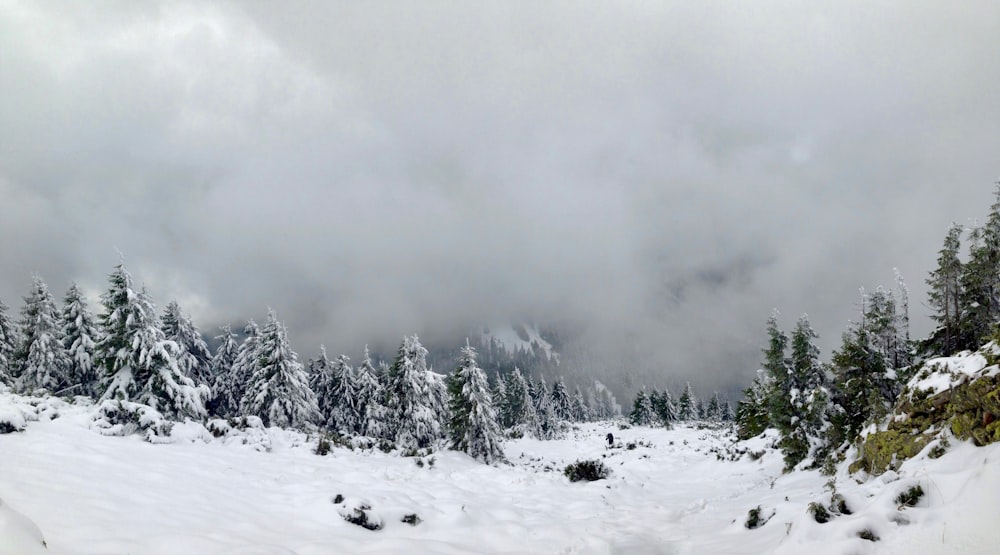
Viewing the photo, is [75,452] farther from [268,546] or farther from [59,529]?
[268,546]

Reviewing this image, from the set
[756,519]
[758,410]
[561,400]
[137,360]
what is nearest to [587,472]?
[756,519]

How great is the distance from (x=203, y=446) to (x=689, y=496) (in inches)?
636

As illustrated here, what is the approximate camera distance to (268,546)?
5.97 metres

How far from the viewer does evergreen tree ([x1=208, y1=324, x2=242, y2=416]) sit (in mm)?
41562

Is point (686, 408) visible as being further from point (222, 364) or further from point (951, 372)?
point (951, 372)

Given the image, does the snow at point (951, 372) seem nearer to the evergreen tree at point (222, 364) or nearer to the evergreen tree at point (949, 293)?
the evergreen tree at point (949, 293)

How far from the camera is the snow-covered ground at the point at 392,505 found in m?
4.90

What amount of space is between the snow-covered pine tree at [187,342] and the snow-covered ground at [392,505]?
2872 cm

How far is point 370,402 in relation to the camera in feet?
131

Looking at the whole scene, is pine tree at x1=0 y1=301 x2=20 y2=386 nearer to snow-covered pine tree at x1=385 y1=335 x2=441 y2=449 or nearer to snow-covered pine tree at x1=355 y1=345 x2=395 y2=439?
snow-covered pine tree at x1=355 y1=345 x2=395 y2=439

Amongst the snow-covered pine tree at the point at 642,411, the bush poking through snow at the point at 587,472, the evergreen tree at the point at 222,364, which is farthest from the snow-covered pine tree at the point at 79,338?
the snow-covered pine tree at the point at 642,411

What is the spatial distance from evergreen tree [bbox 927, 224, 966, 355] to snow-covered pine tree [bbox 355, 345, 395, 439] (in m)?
38.8

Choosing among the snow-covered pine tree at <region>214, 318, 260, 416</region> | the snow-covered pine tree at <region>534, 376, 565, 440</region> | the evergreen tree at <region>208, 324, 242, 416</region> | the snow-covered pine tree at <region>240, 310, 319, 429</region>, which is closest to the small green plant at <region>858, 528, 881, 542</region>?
the snow-covered pine tree at <region>240, 310, 319, 429</region>

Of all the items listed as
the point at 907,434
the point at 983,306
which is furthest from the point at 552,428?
the point at 907,434
